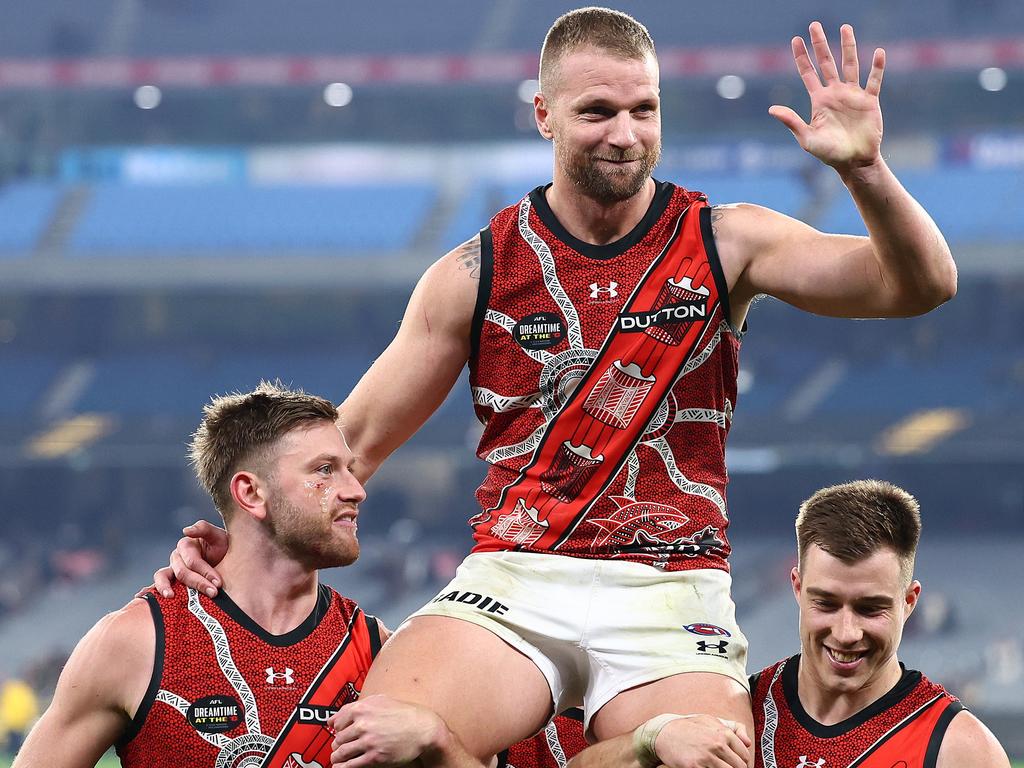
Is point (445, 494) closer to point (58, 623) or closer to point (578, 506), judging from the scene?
point (58, 623)

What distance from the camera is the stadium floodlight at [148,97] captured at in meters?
25.6

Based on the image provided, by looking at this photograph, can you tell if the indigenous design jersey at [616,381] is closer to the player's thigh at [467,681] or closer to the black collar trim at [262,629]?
the player's thigh at [467,681]

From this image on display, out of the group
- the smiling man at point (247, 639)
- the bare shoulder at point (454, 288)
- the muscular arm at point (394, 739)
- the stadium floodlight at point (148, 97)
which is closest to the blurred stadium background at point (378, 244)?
the stadium floodlight at point (148, 97)

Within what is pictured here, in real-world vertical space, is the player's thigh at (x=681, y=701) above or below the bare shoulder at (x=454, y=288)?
below

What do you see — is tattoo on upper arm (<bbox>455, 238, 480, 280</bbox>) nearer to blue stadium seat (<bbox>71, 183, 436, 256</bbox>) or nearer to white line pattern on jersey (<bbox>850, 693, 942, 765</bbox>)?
white line pattern on jersey (<bbox>850, 693, 942, 765</bbox>)

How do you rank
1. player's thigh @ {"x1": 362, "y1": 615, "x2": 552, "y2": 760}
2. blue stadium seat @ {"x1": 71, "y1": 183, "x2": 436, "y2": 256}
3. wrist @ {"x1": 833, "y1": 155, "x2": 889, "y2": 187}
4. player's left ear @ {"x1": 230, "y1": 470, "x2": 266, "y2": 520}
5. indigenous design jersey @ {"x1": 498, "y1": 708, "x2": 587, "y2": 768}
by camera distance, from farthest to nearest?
blue stadium seat @ {"x1": 71, "y1": 183, "x2": 436, "y2": 256}, indigenous design jersey @ {"x1": 498, "y1": 708, "x2": 587, "y2": 768}, player's left ear @ {"x1": 230, "y1": 470, "x2": 266, "y2": 520}, player's thigh @ {"x1": 362, "y1": 615, "x2": 552, "y2": 760}, wrist @ {"x1": 833, "y1": 155, "x2": 889, "y2": 187}

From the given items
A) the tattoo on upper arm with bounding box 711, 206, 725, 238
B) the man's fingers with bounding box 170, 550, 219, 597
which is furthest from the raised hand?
the man's fingers with bounding box 170, 550, 219, 597

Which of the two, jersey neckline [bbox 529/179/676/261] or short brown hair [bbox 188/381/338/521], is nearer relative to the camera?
jersey neckline [bbox 529/179/676/261]

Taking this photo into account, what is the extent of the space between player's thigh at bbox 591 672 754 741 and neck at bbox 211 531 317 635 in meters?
0.90

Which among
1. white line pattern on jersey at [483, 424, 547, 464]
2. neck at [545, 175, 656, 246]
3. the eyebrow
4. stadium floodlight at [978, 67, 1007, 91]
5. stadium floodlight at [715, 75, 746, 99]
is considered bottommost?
the eyebrow

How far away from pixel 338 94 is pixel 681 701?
2365cm

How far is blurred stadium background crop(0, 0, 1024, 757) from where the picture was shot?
22969 mm

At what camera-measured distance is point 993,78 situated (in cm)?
2488

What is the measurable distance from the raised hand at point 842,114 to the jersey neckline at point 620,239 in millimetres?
515
